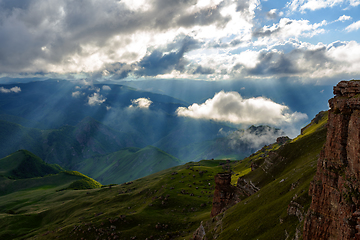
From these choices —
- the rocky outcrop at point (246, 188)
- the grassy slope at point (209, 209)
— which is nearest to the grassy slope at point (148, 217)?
the grassy slope at point (209, 209)

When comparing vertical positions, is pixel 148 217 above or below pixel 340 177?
below

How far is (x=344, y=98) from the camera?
28266 mm

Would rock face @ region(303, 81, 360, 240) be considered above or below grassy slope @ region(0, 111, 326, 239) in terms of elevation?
above

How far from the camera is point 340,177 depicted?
2739 centimetres

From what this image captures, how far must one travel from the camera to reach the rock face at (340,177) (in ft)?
79.7

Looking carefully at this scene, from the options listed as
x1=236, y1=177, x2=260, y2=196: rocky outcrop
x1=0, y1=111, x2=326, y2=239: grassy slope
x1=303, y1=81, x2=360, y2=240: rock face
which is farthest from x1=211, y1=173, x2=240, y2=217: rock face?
x1=303, y1=81, x2=360, y2=240: rock face

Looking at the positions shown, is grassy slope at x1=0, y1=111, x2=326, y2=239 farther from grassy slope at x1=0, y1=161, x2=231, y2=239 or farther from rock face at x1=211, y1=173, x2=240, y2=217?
rock face at x1=211, y1=173, x2=240, y2=217

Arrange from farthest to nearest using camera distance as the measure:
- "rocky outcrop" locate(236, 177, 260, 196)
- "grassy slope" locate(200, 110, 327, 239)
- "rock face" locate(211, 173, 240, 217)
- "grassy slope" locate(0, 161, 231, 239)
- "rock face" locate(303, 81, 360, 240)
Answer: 1. "grassy slope" locate(0, 161, 231, 239)
2. "rock face" locate(211, 173, 240, 217)
3. "rocky outcrop" locate(236, 177, 260, 196)
4. "grassy slope" locate(200, 110, 327, 239)
5. "rock face" locate(303, 81, 360, 240)

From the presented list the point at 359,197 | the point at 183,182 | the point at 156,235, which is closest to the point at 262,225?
the point at 359,197

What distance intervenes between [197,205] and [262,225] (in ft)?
318

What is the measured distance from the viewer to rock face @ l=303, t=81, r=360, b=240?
24.3 m

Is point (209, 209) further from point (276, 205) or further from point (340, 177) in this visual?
point (340, 177)

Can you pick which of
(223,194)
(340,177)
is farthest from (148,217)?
(340,177)

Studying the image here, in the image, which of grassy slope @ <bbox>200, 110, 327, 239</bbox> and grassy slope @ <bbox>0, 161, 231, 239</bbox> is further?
grassy slope @ <bbox>0, 161, 231, 239</bbox>
